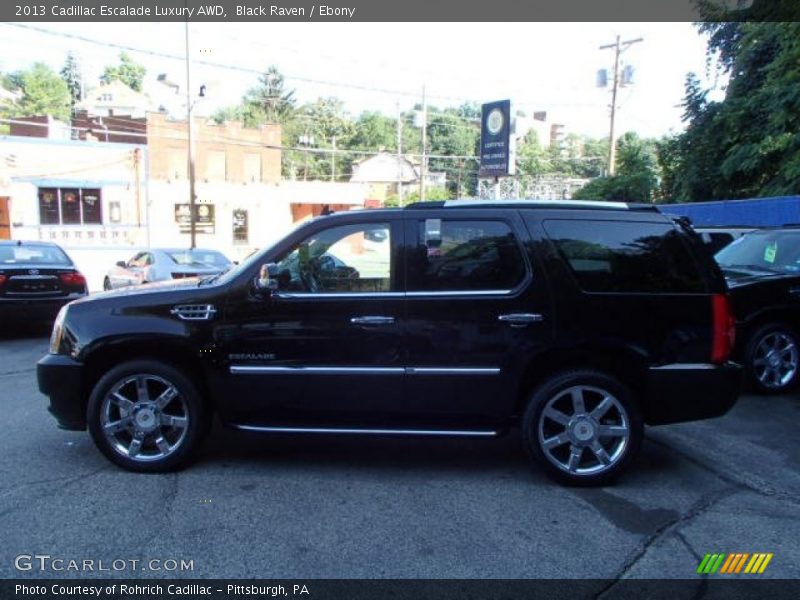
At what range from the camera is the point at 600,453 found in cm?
428

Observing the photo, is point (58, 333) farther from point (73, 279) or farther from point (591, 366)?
point (73, 279)

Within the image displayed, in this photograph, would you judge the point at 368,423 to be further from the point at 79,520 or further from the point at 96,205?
the point at 96,205

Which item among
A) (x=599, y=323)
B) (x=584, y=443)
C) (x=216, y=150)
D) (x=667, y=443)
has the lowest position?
(x=667, y=443)

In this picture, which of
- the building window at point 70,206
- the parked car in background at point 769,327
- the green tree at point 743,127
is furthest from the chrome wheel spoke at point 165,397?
the building window at point 70,206

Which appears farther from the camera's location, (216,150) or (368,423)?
(216,150)

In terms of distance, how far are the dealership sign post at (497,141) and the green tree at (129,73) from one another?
233ft

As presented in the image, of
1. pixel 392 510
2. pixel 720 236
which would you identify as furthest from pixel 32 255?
pixel 720 236

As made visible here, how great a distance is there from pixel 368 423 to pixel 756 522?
244 cm

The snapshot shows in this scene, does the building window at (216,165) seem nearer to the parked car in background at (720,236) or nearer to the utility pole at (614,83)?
the utility pole at (614,83)

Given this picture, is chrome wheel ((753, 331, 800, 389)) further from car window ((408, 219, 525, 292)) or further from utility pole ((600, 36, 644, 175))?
utility pole ((600, 36, 644, 175))

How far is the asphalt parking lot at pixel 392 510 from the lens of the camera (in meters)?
3.33

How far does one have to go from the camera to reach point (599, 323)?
14.0 feet
